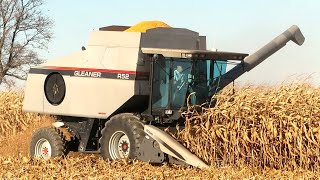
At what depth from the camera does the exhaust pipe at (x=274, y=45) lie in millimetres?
11854

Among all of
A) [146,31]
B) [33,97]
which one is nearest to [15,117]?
[33,97]

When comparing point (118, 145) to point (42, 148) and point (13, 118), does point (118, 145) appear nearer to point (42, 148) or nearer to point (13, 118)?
point (42, 148)

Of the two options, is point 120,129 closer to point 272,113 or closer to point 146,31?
point 146,31

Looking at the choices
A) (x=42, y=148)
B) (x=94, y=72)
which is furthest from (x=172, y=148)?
(x=42, y=148)

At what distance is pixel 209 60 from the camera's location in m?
10.7

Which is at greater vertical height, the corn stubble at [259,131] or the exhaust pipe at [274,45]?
the exhaust pipe at [274,45]

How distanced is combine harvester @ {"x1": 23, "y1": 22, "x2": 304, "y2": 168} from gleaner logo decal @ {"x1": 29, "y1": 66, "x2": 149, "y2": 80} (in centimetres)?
2

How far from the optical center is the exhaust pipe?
11.9 m

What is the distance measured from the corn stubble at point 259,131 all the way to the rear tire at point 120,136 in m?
0.81

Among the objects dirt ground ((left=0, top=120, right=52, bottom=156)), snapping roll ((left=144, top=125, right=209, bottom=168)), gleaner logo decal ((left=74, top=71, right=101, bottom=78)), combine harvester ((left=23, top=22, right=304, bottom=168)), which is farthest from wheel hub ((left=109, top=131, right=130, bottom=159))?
dirt ground ((left=0, top=120, right=52, bottom=156))

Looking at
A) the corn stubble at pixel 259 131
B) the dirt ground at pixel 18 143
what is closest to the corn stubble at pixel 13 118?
the dirt ground at pixel 18 143

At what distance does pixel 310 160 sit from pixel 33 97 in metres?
5.86

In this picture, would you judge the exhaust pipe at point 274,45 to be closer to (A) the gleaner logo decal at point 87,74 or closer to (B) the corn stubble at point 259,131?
(B) the corn stubble at point 259,131

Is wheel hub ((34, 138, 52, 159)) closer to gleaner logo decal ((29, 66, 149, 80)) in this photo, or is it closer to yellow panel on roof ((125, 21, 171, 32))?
gleaner logo decal ((29, 66, 149, 80))
